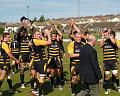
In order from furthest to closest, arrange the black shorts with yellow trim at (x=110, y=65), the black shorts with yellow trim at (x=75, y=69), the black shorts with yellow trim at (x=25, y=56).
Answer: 1. the black shorts with yellow trim at (x=25, y=56)
2. the black shorts with yellow trim at (x=110, y=65)
3. the black shorts with yellow trim at (x=75, y=69)

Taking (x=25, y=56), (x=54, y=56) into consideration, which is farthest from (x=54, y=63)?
(x=25, y=56)

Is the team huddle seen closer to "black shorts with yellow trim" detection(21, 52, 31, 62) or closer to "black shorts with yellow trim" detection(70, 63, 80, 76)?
"black shorts with yellow trim" detection(70, 63, 80, 76)

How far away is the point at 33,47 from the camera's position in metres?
13.6

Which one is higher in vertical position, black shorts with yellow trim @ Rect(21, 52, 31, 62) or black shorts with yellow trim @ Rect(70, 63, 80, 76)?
black shorts with yellow trim @ Rect(21, 52, 31, 62)

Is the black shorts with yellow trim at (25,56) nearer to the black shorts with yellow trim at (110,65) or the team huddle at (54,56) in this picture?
the team huddle at (54,56)

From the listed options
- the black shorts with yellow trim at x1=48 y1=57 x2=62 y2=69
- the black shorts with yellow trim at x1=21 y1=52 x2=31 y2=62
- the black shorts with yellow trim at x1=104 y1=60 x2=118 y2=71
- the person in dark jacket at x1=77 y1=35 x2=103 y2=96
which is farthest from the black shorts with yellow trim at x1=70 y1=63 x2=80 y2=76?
the black shorts with yellow trim at x1=21 y1=52 x2=31 y2=62

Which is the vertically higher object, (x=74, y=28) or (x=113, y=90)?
(x=74, y=28)

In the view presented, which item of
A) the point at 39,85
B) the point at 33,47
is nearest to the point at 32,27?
the point at 33,47

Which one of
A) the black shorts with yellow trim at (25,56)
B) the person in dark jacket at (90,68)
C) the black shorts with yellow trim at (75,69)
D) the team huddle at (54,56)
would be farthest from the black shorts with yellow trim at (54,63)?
the person in dark jacket at (90,68)

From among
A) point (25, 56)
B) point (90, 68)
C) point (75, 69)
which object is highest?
point (90, 68)

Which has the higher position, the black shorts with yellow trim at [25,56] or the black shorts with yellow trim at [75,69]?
the black shorts with yellow trim at [25,56]

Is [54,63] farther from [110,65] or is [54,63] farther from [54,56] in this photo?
[110,65]

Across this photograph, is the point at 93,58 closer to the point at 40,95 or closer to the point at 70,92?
the point at 40,95

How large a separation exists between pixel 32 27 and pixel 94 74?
4.86 m
